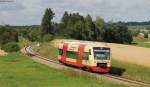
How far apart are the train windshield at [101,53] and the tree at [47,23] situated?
120 metres

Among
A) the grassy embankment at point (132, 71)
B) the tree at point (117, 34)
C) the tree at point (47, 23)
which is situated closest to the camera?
the grassy embankment at point (132, 71)

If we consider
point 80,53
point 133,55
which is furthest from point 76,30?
point 80,53

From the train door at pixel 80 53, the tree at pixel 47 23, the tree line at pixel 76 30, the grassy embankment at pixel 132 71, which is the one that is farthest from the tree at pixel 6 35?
the train door at pixel 80 53

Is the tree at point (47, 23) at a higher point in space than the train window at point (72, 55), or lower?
higher

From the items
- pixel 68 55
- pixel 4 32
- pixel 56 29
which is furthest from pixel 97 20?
pixel 68 55

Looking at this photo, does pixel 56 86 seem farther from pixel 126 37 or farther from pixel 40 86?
pixel 126 37

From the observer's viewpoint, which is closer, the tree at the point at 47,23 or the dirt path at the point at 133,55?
the dirt path at the point at 133,55

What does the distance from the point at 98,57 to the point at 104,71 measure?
1666 mm

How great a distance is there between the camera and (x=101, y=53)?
161 ft

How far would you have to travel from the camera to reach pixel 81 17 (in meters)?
158

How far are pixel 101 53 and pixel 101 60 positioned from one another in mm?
833

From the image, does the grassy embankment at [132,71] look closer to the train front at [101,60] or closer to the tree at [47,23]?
the train front at [101,60]

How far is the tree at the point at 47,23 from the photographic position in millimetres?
169625

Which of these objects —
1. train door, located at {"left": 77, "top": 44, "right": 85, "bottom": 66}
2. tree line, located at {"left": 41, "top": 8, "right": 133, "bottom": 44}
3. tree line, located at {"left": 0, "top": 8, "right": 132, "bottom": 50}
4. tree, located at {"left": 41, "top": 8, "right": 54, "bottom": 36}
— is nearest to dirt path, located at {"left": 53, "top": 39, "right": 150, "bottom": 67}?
train door, located at {"left": 77, "top": 44, "right": 85, "bottom": 66}
